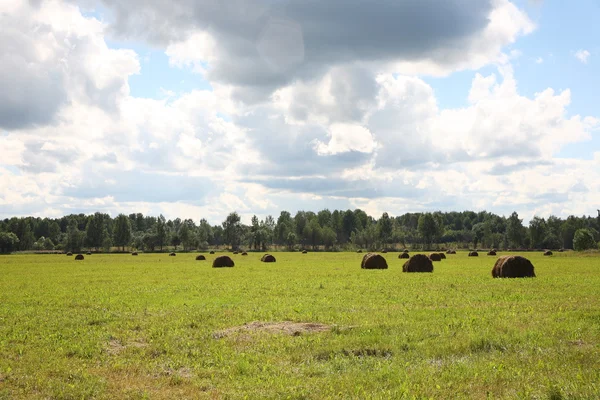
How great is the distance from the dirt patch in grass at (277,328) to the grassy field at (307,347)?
0.06 m

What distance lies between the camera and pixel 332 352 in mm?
11984

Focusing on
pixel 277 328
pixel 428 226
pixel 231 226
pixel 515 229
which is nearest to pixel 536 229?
pixel 515 229

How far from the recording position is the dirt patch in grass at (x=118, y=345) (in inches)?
497

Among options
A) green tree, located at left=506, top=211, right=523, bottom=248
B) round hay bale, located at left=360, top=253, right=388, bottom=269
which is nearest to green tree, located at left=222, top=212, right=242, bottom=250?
green tree, located at left=506, top=211, right=523, bottom=248

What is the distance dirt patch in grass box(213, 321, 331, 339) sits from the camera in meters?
14.3

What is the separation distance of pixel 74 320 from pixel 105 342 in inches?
161

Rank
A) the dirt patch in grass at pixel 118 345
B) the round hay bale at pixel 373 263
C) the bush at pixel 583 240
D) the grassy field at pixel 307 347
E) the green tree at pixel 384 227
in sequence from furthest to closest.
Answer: the green tree at pixel 384 227 < the bush at pixel 583 240 < the round hay bale at pixel 373 263 < the dirt patch in grass at pixel 118 345 < the grassy field at pixel 307 347

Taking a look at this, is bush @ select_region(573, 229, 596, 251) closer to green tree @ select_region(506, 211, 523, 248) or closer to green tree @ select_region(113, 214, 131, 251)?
green tree @ select_region(506, 211, 523, 248)

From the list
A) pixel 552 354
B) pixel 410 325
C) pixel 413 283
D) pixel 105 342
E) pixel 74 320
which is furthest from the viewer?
pixel 413 283

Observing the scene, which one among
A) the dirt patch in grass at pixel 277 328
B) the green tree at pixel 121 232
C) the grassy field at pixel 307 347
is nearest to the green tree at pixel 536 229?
the green tree at pixel 121 232

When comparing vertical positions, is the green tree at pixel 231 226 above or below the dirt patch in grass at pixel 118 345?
above

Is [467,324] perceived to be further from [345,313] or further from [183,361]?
[183,361]

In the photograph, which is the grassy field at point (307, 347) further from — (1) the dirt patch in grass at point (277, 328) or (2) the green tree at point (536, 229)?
(2) the green tree at point (536, 229)

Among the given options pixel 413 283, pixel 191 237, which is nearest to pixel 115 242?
pixel 191 237
